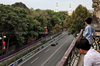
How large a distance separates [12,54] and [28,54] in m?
3.47

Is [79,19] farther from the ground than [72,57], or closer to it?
farther from the ground

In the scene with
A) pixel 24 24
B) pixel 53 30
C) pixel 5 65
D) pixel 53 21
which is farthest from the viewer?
pixel 53 21

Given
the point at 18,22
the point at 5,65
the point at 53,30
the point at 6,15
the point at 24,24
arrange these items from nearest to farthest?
the point at 5,65 < the point at 6,15 < the point at 18,22 < the point at 24,24 < the point at 53,30

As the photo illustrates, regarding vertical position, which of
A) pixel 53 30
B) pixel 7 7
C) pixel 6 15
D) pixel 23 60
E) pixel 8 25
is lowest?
pixel 23 60

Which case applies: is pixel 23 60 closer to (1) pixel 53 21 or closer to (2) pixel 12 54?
(2) pixel 12 54

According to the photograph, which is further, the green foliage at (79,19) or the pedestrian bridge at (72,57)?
the green foliage at (79,19)

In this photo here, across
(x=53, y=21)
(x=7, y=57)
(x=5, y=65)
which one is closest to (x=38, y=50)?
(x=7, y=57)

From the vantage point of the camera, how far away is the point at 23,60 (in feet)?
75.8

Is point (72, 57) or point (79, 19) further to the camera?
point (79, 19)

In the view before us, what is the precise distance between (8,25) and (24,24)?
138 inches

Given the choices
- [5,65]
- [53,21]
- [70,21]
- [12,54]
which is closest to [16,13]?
[12,54]

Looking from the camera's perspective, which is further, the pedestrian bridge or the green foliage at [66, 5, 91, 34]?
the green foliage at [66, 5, 91, 34]

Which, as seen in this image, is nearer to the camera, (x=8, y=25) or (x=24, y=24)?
(x=8, y=25)

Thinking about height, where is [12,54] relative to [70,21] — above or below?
below
